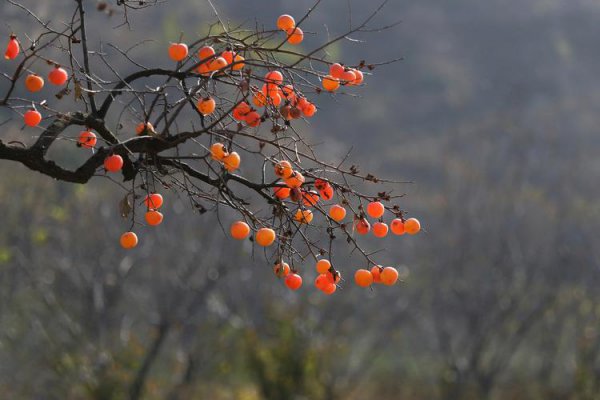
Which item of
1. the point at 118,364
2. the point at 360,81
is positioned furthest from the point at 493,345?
the point at 360,81

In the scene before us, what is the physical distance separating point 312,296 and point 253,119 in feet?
41.0

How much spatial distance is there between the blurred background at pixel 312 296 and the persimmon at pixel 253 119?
610cm

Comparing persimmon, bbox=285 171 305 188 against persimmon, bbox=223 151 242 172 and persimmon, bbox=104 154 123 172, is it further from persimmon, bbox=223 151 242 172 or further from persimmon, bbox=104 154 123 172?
persimmon, bbox=104 154 123 172

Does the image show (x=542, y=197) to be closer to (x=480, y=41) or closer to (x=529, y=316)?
(x=529, y=316)

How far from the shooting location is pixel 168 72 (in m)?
3.85

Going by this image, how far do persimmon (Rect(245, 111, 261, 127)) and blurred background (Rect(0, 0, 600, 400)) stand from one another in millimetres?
6101

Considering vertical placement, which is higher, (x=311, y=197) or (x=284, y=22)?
(x=284, y=22)

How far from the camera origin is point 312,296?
1595cm

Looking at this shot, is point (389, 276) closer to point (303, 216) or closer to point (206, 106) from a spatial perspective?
point (303, 216)

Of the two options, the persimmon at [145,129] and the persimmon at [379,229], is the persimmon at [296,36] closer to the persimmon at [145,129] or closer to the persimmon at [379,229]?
the persimmon at [145,129]

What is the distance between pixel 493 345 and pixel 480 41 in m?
30.1

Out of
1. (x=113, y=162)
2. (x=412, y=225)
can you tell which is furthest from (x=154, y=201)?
(x=412, y=225)

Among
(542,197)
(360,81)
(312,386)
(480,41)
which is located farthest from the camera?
(480,41)

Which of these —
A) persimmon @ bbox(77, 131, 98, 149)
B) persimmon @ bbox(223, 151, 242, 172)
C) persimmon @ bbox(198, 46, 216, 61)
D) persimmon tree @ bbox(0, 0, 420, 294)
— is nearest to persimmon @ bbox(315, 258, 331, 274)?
persimmon tree @ bbox(0, 0, 420, 294)
